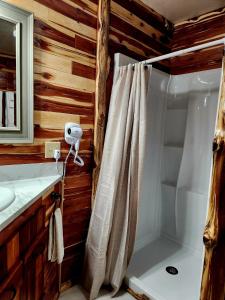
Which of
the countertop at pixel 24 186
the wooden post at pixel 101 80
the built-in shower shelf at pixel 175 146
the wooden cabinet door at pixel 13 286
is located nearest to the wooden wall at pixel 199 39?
the built-in shower shelf at pixel 175 146

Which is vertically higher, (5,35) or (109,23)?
(109,23)

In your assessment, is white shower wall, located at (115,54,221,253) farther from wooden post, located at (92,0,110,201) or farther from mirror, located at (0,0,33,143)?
mirror, located at (0,0,33,143)

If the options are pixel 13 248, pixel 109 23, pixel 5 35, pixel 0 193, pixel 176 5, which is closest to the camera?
pixel 13 248

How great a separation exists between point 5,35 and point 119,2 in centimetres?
102

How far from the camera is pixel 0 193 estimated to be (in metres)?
0.91

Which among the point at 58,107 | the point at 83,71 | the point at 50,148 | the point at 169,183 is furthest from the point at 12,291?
the point at 169,183

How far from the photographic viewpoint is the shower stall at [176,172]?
80.0 inches

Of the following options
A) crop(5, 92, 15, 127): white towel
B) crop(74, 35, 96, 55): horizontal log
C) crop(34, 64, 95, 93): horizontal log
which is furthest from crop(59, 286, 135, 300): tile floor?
crop(74, 35, 96, 55): horizontal log

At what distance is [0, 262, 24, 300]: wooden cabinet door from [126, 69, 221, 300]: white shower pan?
1.23 metres

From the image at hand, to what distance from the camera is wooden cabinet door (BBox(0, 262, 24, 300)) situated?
2.31 feet

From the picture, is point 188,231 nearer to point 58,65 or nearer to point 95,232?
point 95,232

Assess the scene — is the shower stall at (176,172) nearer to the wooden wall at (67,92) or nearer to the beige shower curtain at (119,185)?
the beige shower curtain at (119,185)

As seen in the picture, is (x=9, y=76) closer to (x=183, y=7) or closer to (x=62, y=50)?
(x=62, y=50)

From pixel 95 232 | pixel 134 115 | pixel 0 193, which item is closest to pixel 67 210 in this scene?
pixel 95 232
